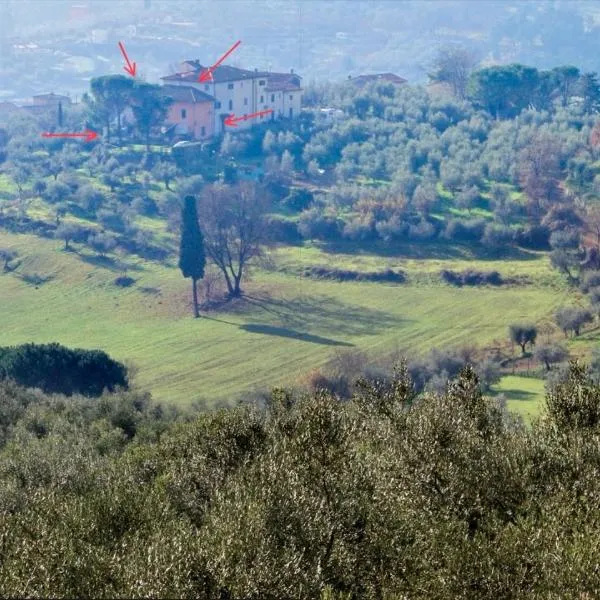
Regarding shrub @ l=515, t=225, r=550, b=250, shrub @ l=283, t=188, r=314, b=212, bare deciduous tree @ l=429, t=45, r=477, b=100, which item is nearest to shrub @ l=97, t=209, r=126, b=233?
shrub @ l=283, t=188, r=314, b=212

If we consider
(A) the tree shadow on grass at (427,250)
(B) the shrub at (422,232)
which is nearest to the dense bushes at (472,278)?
(A) the tree shadow on grass at (427,250)

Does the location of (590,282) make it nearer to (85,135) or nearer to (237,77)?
(237,77)

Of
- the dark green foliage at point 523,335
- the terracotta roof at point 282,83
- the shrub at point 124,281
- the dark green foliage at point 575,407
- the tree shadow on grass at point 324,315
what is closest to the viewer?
the dark green foliage at point 575,407

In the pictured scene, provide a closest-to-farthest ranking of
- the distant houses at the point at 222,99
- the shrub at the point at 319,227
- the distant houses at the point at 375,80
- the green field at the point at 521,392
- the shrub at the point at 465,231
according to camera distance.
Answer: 1. the green field at the point at 521,392
2. the shrub at the point at 465,231
3. the shrub at the point at 319,227
4. the distant houses at the point at 222,99
5. the distant houses at the point at 375,80

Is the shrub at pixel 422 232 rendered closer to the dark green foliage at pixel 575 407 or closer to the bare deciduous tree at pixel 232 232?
the bare deciduous tree at pixel 232 232

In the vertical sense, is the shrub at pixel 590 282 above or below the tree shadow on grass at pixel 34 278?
above

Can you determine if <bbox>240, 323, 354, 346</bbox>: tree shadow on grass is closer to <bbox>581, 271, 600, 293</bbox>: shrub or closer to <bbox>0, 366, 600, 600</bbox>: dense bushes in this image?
<bbox>581, 271, 600, 293</bbox>: shrub

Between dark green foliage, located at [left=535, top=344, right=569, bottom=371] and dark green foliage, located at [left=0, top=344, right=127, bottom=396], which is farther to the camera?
dark green foliage, located at [left=535, top=344, right=569, bottom=371]
